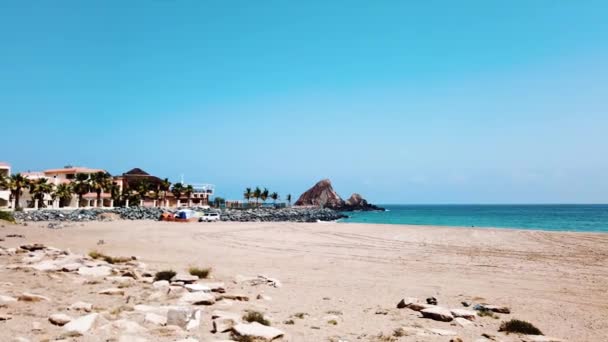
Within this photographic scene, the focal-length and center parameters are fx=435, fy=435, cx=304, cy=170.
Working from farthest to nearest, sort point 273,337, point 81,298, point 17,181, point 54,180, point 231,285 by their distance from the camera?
point 54,180
point 17,181
point 231,285
point 81,298
point 273,337

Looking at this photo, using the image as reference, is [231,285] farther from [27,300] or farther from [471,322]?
[471,322]

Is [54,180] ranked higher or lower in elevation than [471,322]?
higher

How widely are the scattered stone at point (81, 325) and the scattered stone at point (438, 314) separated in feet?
21.8

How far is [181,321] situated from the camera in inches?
309

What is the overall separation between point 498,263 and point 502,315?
1034 cm

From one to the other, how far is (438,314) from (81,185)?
8828 cm

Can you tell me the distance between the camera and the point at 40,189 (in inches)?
2992

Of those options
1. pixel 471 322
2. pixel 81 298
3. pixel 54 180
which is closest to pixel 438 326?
pixel 471 322

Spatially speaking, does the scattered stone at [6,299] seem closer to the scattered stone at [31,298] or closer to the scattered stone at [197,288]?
the scattered stone at [31,298]

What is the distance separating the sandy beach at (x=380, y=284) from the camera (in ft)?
28.6

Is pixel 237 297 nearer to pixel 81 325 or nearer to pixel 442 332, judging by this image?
pixel 81 325

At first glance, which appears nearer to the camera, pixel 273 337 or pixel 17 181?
pixel 273 337

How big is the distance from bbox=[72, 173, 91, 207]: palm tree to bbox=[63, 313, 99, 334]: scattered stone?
8662 cm

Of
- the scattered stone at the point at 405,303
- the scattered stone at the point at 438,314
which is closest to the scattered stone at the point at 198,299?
the scattered stone at the point at 405,303
